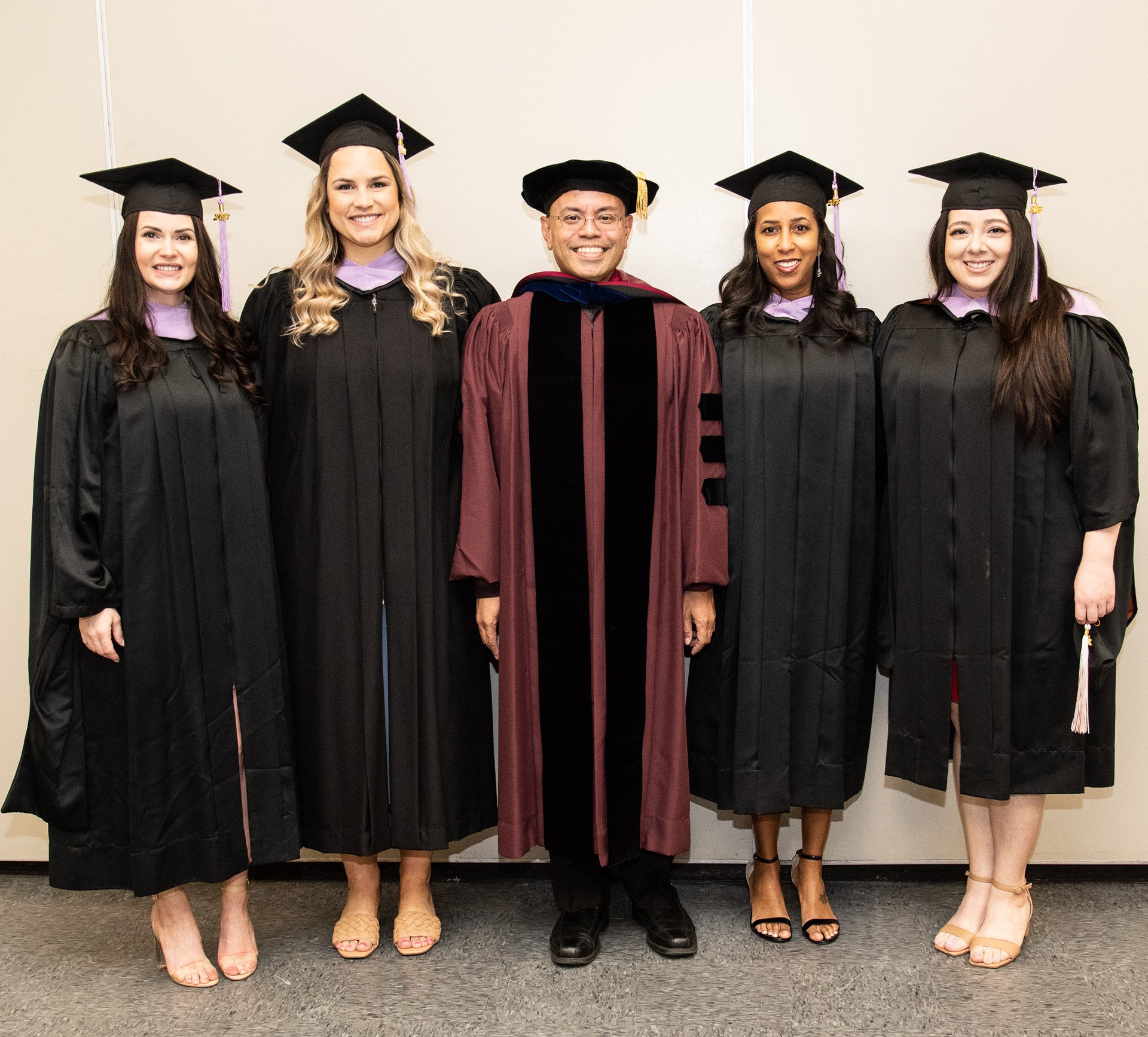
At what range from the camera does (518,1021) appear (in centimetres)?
248

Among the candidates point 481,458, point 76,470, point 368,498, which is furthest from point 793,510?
point 76,470

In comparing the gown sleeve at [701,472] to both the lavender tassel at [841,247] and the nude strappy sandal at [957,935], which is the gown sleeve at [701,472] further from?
the nude strappy sandal at [957,935]

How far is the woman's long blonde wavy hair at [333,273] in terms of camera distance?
2.64m

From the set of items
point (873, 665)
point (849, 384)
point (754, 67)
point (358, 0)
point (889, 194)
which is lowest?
point (873, 665)

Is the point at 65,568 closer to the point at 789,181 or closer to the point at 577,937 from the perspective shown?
the point at 577,937

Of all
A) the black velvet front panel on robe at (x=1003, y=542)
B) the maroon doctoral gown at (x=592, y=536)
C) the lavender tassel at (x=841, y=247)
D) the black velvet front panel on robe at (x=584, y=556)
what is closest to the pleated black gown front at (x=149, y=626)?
the maroon doctoral gown at (x=592, y=536)

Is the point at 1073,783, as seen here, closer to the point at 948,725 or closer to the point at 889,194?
the point at 948,725

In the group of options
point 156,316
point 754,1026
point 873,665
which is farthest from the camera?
point 873,665

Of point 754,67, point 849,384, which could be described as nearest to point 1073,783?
point 849,384

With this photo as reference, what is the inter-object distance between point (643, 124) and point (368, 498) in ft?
5.22

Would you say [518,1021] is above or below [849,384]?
below

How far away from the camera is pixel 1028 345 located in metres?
2.56

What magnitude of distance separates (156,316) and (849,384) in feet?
6.17

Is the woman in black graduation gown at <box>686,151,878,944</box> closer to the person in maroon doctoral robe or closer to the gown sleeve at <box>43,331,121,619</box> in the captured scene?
the person in maroon doctoral robe
